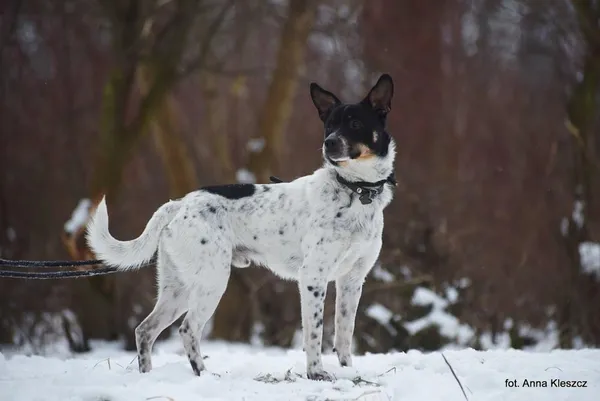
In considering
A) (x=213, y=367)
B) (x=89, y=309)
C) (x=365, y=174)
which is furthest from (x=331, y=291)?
(x=365, y=174)

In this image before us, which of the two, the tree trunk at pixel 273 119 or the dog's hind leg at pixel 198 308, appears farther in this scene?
the tree trunk at pixel 273 119

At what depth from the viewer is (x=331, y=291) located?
8.80m

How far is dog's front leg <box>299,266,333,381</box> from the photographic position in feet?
14.3

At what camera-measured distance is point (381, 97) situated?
4.52 metres

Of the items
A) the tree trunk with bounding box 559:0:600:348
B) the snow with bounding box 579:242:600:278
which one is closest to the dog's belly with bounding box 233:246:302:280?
the tree trunk with bounding box 559:0:600:348

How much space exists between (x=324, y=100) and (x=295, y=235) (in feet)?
3.12

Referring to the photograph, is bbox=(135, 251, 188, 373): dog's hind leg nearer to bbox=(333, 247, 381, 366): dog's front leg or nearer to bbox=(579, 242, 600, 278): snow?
bbox=(333, 247, 381, 366): dog's front leg

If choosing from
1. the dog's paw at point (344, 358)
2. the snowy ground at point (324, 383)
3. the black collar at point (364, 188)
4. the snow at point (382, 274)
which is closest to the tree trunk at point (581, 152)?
the snow at point (382, 274)

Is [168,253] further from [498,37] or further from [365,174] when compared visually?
[498,37]

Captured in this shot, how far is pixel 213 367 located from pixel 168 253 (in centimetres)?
96

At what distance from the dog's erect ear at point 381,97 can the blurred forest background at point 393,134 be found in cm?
432

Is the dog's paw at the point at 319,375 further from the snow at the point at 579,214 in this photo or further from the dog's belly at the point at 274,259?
the snow at the point at 579,214

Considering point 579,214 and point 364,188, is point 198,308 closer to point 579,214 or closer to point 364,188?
point 364,188

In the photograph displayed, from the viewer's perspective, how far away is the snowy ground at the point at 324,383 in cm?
382
